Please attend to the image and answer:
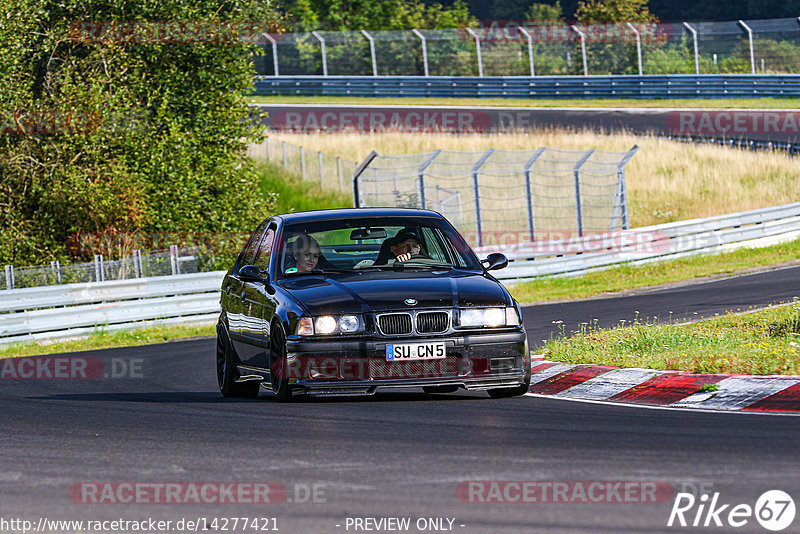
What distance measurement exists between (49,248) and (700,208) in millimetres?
17839

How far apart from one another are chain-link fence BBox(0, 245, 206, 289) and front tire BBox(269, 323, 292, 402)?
12665mm

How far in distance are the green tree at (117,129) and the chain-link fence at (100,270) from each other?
3.29m

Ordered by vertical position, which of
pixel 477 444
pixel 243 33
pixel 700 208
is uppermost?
pixel 243 33

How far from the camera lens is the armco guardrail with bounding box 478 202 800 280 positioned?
25234 mm

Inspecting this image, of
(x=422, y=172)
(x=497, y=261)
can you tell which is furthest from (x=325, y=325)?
(x=422, y=172)

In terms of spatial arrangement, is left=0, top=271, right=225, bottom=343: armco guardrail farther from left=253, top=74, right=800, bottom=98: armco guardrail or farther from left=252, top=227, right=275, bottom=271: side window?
left=253, top=74, right=800, bottom=98: armco guardrail

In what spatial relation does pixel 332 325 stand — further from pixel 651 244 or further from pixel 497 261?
pixel 651 244

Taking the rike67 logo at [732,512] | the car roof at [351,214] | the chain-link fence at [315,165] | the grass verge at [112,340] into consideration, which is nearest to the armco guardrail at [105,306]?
the grass verge at [112,340]

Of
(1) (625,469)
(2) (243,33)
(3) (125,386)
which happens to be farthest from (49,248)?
(1) (625,469)

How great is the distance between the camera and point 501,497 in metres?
5.61

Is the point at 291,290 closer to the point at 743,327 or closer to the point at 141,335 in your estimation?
the point at 743,327

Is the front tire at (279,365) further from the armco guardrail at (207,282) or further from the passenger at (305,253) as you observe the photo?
the armco guardrail at (207,282)

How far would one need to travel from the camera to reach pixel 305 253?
1002 cm

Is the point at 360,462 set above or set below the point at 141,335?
above
